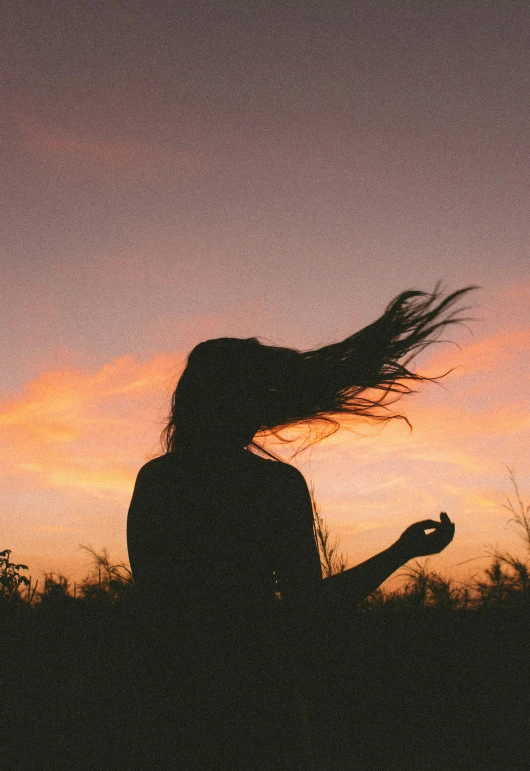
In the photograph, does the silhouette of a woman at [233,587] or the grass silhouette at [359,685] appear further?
the grass silhouette at [359,685]

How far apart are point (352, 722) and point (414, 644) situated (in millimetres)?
755

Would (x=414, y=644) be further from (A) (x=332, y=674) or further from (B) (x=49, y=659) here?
(B) (x=49, y=659)

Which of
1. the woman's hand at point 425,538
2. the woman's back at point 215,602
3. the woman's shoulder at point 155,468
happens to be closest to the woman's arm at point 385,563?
the woman's hand at point 425,538

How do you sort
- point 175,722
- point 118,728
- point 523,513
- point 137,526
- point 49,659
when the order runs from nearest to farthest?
point 175,722, point 137,526, point 118,728, point 49,659, point 523,513

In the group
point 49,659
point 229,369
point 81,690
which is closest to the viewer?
point 229,369

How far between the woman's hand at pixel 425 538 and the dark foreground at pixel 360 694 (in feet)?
7.46

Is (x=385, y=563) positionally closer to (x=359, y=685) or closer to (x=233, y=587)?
(x=233, y=587)

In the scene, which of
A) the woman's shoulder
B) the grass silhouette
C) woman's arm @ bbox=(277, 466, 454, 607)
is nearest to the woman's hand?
woman's arm @ bbox=(277, 466, 454, 607)

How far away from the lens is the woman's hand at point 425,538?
5.90 feet

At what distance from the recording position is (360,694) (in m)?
4.34

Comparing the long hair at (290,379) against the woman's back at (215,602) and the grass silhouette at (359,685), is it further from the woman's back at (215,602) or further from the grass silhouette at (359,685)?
the grass silhouette at (359,685)

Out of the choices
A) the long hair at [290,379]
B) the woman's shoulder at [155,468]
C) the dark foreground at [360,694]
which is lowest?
the dark foreground at [360,694]

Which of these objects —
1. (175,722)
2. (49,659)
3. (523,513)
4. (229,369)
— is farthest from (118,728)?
(523,513)

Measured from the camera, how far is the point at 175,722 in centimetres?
173
